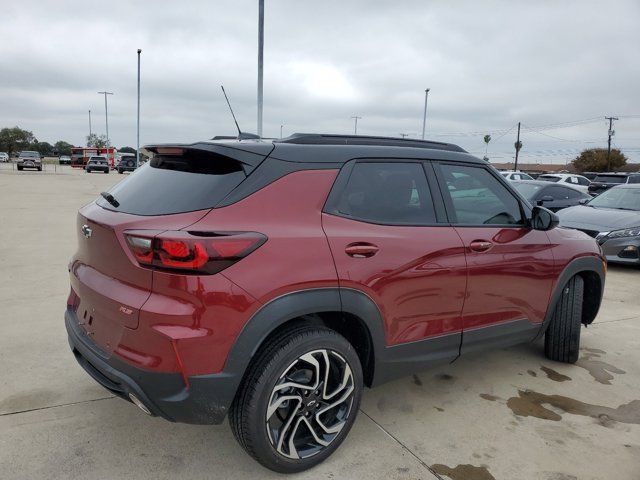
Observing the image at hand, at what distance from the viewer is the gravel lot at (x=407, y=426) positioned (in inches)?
102

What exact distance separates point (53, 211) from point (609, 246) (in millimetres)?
12276

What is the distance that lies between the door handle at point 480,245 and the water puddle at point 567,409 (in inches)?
43.7

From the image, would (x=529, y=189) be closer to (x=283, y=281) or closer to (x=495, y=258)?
(x=495, y=258)

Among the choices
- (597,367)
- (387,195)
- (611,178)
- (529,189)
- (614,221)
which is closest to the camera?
(387,195)

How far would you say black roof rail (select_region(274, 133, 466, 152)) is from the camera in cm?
276

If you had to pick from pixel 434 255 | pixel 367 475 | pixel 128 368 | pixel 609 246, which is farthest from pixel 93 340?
pixel 609 246

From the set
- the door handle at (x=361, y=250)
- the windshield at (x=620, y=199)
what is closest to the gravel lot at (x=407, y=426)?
the door handle at (x=361, y=250)

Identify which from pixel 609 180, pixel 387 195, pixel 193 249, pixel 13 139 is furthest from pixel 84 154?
pixel 193 249

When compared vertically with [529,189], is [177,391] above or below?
below

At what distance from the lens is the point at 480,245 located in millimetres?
3121

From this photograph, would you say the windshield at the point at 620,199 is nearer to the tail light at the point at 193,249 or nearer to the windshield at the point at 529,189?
the windshield at the point at 529,189

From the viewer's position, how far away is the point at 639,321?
523cm

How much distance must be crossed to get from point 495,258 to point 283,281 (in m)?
1.61

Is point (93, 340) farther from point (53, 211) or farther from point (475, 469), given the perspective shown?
point (53, 211)
